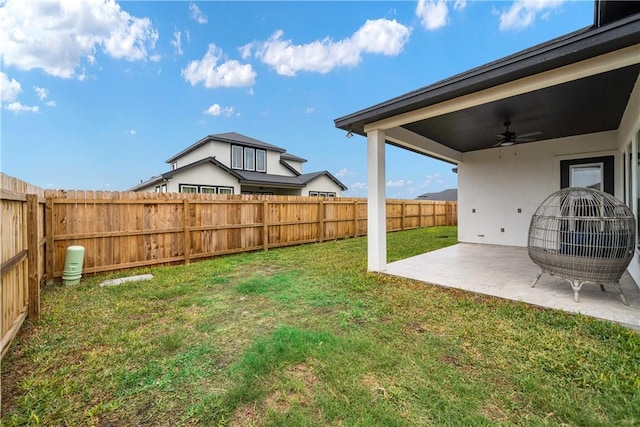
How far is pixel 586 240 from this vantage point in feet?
12.0

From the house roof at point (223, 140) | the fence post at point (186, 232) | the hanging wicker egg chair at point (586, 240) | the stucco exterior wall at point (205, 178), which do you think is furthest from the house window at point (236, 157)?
the hanging wicker egg chair at point (586, 240)

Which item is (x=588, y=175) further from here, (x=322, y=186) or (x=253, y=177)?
(x=322, y=186)

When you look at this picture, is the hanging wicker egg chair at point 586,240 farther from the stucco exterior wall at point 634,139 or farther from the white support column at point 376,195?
the white support column at point 376,195

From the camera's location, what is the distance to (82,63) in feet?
37.0

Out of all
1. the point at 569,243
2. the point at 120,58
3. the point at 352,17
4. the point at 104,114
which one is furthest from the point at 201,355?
the point at 104,114

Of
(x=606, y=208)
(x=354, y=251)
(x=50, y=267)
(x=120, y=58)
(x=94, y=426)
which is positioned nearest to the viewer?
(x=94, y=426)

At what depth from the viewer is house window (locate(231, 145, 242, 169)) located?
17.5 meters

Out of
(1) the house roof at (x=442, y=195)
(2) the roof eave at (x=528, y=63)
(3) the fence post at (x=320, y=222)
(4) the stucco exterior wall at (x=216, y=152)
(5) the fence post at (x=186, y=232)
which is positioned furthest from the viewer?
(1) the house roof at (x=442, y=195)

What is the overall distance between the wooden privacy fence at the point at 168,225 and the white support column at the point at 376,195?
412cm

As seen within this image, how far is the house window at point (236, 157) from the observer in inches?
687

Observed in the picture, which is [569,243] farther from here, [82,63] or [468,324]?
[82,63]

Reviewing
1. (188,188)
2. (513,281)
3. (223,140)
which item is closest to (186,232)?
(513,281)

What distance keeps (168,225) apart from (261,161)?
12.9 metres

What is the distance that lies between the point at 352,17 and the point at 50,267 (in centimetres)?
1154
